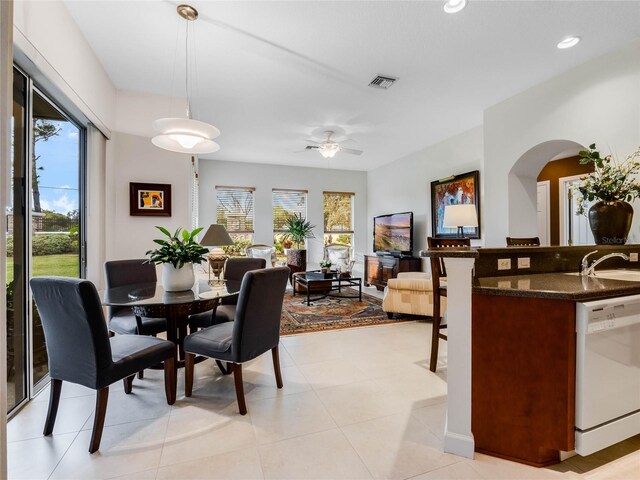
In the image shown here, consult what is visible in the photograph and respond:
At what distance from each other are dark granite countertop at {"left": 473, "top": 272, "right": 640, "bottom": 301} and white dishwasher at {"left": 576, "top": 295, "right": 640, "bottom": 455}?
0.14 feet

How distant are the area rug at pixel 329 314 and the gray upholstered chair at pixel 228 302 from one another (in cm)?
91

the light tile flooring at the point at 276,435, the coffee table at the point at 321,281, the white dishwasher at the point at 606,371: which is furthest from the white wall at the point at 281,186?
the white dishwasher at the point at 606,371

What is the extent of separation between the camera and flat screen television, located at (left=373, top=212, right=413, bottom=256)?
20.5 feet

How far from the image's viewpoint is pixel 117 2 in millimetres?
2305

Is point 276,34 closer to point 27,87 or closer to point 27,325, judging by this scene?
point 27,87

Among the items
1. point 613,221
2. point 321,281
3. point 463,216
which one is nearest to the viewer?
point 613,221

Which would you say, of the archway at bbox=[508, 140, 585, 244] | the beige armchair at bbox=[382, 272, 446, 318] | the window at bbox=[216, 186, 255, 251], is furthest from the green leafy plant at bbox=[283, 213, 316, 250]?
the archway at bbox=[508, 140, 585, 244]

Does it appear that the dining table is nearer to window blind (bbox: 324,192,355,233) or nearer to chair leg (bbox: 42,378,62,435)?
chair leg (bbox: 42,378,62,435)

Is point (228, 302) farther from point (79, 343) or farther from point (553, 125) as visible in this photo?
point (553, 125)

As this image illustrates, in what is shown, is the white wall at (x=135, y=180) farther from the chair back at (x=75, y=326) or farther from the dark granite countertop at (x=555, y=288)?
the dark granite countertop at (x=555, y=288)

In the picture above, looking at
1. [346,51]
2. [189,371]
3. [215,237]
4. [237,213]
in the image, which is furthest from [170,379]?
[237,213]

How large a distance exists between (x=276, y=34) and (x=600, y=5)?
2551 mm

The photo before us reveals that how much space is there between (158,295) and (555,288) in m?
2.59

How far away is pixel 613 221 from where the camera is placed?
8.64 feet
